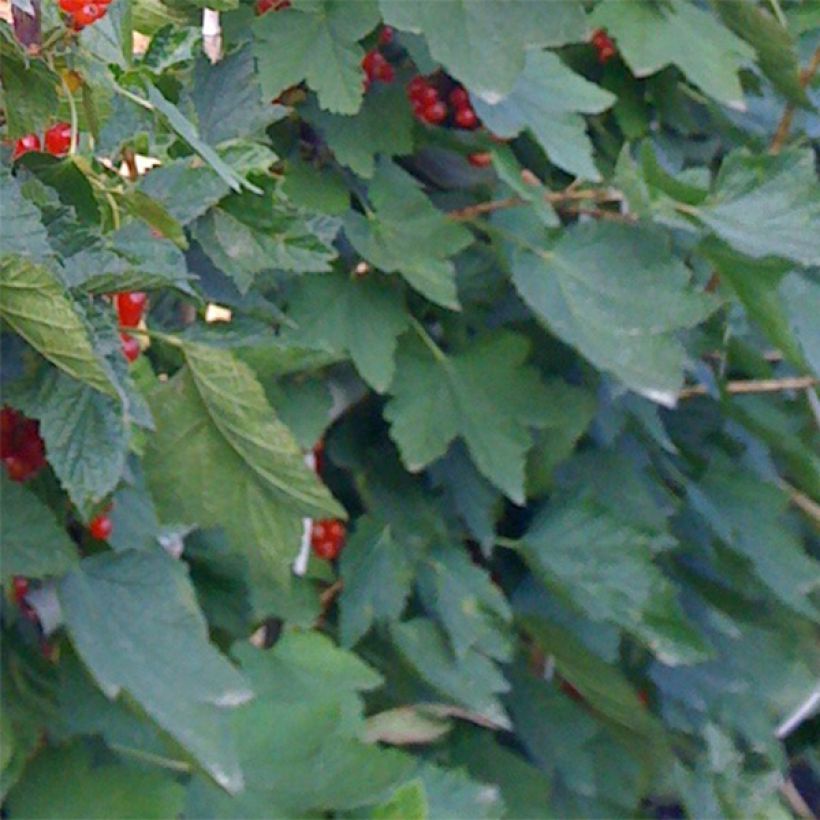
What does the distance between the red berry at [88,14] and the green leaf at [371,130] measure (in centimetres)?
35

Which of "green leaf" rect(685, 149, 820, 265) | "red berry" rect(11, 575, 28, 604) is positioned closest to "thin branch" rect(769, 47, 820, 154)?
"green leaf" rect(685, 149, 820, 265)

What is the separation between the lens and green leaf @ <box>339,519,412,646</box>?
2.89ft

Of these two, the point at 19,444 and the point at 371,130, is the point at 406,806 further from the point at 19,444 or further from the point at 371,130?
the point at 371,130

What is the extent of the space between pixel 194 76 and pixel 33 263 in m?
0.18

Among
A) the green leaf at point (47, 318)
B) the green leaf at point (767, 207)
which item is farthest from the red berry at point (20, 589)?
the green leaf at point (767, 207)

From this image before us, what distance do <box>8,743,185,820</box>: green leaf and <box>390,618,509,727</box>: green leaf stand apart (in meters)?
0.25

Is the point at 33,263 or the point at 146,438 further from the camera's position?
the point at 146,438

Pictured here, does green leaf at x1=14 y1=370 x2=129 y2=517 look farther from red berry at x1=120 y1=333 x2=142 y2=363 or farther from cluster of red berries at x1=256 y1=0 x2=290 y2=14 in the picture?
cluster of red berries at x1=256 y1=0 x2=290 y2=14

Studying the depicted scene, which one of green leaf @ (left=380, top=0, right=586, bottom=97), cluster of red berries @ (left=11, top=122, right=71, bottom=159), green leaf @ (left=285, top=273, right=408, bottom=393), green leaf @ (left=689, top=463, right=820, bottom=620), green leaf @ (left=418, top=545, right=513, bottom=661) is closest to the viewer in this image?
cluster of red berries @ (left=11, top=122, right=71, bottom=159)

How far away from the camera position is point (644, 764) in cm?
109

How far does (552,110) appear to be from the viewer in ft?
2.58

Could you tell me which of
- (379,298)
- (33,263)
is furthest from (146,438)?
(379,298)

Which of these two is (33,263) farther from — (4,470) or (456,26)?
(456,26)

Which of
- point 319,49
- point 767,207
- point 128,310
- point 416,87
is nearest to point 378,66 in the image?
point 416,87
